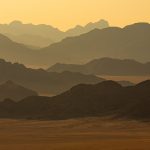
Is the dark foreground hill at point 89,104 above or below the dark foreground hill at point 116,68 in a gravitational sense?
below

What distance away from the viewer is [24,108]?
74.9 meters

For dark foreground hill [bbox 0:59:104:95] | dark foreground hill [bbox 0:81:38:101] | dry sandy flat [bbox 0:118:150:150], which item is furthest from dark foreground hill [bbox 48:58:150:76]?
dry sandy flat [bbox 0:118:150:150]

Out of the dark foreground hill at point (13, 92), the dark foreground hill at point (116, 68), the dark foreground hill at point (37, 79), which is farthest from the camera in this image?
the dark foreground hill at point (116, 68)

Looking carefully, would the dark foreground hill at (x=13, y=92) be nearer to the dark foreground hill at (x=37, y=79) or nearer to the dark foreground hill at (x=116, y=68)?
the dark foreground hill at (x=37, y=79)

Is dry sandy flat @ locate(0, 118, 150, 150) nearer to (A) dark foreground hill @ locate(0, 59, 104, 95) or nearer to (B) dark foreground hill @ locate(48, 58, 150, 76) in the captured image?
(A) dark foreground hill @ locate(0, 59, 104, 95)

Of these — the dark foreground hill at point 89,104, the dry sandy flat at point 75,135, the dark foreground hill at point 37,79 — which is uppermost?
the dark foreground hill at point 37,79

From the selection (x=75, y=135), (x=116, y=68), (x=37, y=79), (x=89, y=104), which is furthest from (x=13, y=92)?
(x=116, y=68)

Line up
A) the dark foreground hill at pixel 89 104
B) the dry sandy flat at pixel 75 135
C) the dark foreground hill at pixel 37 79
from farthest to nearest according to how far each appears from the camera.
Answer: the dark foreground hill at pixel 37 79, the dark foreground hill at pixel 89 104, the dry sandy flat at pixel 75 135

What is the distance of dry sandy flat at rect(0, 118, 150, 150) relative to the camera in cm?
4256

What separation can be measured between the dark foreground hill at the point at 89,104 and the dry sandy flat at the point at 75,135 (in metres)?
5.23

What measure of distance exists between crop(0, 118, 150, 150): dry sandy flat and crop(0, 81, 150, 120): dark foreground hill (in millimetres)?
5233

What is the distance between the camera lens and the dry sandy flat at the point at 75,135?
4256cm

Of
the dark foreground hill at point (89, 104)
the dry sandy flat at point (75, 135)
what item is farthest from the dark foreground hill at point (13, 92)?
the dry sandy flat at point (75, 135)

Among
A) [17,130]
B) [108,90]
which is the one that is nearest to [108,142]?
[17,130]
